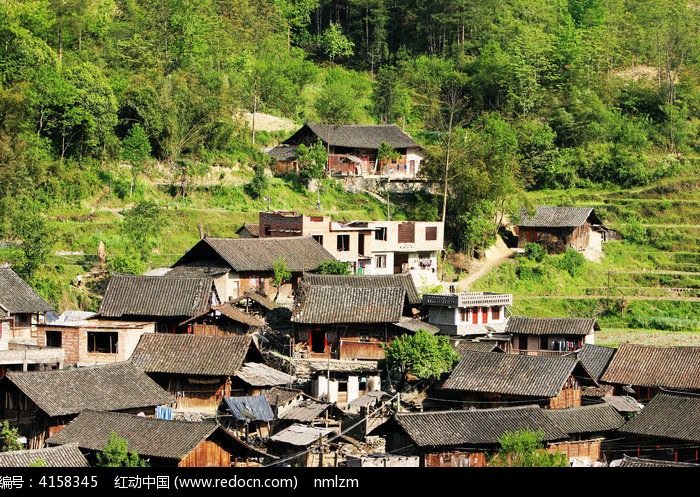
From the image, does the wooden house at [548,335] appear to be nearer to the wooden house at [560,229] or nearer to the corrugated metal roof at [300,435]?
the corrugated metal roof at [300,435]

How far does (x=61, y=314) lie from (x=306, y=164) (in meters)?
18.7

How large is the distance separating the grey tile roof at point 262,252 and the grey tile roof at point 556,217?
12392mm

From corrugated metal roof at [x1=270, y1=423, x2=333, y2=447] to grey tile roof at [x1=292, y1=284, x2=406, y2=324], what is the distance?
5845mm

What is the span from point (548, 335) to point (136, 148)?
21.6 m

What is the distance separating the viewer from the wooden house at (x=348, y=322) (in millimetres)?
36812

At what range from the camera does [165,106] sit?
2051 inches


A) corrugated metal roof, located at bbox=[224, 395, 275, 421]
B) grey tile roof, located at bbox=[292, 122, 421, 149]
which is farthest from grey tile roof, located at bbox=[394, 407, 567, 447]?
grey tile roof, located at bbox=[292, 122, 421, 149]

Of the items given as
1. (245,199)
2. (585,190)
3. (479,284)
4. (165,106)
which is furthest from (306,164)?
(585,190)

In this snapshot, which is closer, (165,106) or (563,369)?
(563,369)

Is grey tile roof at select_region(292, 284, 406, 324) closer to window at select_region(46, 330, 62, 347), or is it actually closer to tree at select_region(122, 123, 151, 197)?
window at select_region(46, 330, 62, 347)

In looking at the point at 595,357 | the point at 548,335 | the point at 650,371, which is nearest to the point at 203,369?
the point at 548,335

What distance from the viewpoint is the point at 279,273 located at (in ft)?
135

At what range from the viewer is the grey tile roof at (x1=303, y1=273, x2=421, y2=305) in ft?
129
